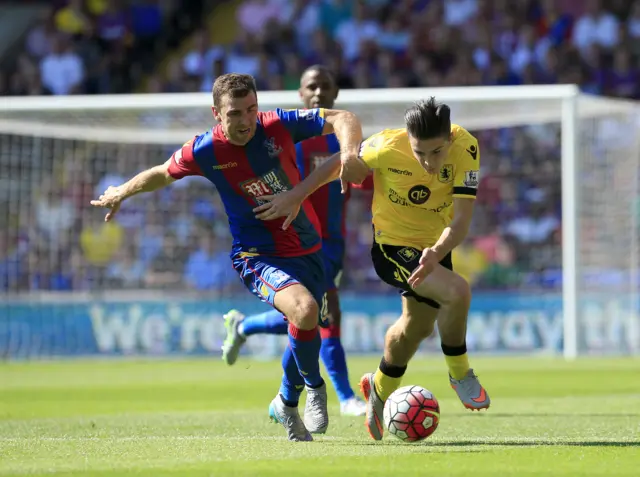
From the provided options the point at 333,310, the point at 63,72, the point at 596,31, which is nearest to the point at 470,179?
the point at 333,310

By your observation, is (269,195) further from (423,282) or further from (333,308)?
(333,308)

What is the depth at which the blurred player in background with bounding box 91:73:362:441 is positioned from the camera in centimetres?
696

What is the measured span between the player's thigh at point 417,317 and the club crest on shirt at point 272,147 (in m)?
1.16

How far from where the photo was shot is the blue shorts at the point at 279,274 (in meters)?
7.09

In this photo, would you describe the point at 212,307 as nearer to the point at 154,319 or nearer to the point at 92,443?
the point at 154,319

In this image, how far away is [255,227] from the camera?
7.42 m

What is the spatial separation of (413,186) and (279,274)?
95 cm

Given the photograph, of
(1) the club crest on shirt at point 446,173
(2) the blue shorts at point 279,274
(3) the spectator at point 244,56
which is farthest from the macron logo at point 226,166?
(3) the spectator at point 244,56

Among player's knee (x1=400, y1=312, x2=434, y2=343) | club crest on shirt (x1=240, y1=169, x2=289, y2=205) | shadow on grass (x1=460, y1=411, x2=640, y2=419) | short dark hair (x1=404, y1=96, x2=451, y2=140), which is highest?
short dark hair (x1=404, y1=96, x2=451, y2=140)

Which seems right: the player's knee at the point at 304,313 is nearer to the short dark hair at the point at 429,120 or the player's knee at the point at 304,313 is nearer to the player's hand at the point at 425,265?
the player's hand at the point at 425,265

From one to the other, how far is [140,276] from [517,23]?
8824 mm

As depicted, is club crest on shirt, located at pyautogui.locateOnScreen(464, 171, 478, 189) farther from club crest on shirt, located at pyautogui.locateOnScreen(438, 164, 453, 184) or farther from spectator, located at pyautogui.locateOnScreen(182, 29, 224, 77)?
spectator, located at pyautogui.locateOnScreen(182, 29, 224, 77)

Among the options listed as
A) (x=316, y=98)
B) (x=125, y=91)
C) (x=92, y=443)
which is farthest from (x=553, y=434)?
(x=125, y=91)

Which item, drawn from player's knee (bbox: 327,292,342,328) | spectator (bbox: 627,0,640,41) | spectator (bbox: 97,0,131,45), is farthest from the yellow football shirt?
spectator (bbox: 97,0,131,45)
